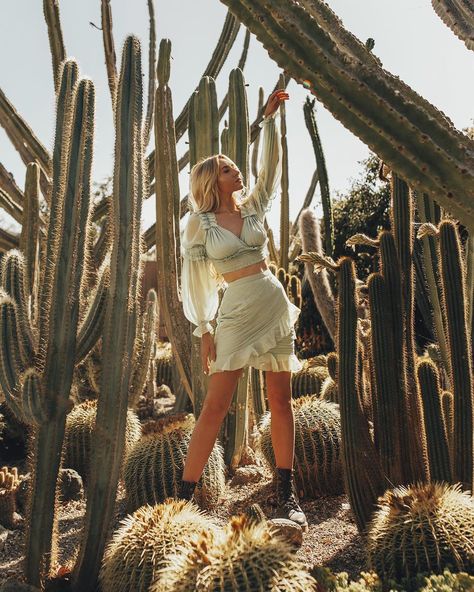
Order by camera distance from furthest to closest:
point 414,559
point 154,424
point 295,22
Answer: point 154,424
point 414,559
point 295,22

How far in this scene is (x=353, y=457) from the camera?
3.02m

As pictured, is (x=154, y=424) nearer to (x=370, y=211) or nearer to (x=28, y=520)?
(x=28, y=520)

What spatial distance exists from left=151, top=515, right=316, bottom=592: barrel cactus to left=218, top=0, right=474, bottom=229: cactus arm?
1.22 metres

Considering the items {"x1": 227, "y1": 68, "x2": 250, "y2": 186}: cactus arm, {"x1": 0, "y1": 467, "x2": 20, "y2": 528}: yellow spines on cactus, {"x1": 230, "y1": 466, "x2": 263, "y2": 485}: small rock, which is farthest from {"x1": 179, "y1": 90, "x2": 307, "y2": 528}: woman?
{"x1": 0, "y1": 467, "x2": 20, "y2": 528}: yellow spines on cactus

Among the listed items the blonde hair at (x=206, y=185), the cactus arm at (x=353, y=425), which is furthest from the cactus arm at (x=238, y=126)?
the cactus arm at (x=353, y=425)

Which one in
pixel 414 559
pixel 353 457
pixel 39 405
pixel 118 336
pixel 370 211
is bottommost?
pixel 414 559

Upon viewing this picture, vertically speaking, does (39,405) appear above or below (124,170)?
below

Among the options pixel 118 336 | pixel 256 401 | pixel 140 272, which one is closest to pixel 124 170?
pixel 140 272

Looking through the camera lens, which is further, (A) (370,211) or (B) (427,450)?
(A) (370,211)

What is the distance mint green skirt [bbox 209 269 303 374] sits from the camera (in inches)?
120

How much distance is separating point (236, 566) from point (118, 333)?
4.09 ft

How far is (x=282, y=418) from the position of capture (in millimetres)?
3137

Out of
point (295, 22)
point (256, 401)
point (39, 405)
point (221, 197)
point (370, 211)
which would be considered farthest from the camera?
point (370, 211)

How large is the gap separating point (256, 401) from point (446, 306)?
8.22ft
